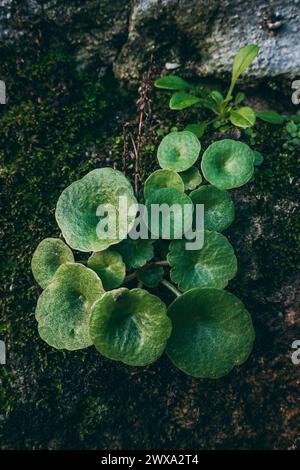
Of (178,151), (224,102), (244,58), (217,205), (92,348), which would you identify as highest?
(244,58)

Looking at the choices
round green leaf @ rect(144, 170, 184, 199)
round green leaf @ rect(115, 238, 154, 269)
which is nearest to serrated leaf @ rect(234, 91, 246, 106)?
round green leaf @ rect(144, 170, 184, 199)

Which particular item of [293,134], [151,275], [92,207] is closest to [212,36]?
[293,134]

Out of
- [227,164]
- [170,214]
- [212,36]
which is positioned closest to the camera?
[170,214]

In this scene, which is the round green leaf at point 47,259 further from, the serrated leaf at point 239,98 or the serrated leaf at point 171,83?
the serrated leaf at point 239,98

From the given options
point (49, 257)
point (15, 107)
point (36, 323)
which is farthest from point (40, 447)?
point (15, 107)

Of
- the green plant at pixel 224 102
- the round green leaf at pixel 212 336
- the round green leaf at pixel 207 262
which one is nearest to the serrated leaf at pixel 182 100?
the green plant at pixel 224 102

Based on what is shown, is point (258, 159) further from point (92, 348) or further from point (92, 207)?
point (92, 348)

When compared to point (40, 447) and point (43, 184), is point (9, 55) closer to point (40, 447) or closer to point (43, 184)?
point (43, 184)
